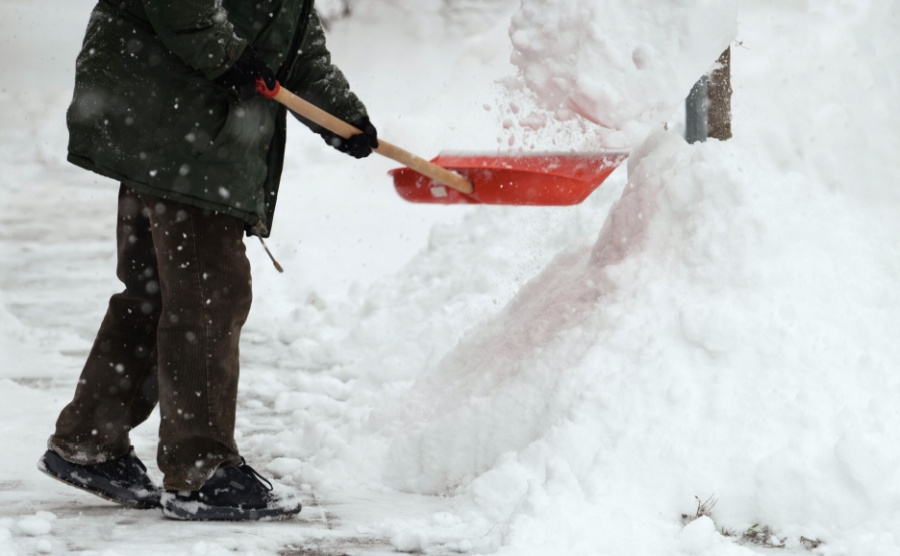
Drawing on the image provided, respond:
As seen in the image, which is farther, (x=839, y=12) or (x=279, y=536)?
(x=839, y=12)

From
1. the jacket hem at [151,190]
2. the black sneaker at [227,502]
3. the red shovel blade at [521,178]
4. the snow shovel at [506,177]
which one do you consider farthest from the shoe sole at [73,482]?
the red shovel blade at [521,178]

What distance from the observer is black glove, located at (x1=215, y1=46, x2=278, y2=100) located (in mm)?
2834

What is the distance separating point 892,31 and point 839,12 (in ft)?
1.31

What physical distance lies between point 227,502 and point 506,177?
54.9 inches

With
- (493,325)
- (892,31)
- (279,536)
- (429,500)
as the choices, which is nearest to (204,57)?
(279,536)

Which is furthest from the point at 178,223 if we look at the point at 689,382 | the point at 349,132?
the point at 689,382

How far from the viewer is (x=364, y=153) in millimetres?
3369

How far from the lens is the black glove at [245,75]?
283cm

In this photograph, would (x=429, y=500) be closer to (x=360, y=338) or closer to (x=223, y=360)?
(x=223, y=360)

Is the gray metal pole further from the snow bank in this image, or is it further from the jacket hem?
the jacket hem

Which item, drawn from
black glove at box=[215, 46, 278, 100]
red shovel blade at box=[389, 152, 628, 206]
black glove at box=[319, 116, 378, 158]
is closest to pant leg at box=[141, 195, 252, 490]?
black glove at box=[215, 46, 278, 100]

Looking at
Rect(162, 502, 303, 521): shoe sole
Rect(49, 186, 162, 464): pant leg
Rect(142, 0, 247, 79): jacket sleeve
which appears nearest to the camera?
Rect(142, 0, 247, 79): jacket sleeve

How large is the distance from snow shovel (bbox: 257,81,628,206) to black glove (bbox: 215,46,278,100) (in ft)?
Result: 2.11

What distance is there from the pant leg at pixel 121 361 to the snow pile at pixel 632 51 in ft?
4.91
